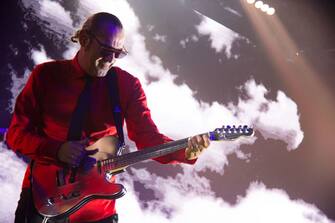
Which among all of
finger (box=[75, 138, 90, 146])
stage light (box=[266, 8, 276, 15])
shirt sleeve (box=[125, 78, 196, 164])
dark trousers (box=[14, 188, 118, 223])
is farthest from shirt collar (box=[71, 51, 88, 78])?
stage light (box=[266, 8, 276, 15])

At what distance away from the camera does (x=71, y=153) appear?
7.85ft

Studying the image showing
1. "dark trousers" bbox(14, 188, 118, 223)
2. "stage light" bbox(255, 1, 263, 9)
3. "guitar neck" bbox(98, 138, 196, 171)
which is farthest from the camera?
"stage light" bbox(255, 1, 263, 9)

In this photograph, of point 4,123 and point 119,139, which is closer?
point 119,139

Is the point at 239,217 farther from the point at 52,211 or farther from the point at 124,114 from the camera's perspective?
the point at 52,211

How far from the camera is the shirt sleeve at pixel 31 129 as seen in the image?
2.43 meters

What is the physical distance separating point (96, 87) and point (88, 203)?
83 centimetres

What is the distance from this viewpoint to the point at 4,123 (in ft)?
11.1

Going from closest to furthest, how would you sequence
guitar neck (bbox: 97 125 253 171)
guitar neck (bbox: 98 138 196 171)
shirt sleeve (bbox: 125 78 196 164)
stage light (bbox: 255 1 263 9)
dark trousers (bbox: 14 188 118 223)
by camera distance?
1. dark trousers (bbox: 14 188 118 223)
2. guitar neck (bbox: 97 125 253 171)
3. guitar neck (bbox: 98 138 196 171)
4. shirt sleeve (bbox: 125 78 196 164)
5. stage light (bbox: 255 1 263 9)

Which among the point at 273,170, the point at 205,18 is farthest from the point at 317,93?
the point at 205,18

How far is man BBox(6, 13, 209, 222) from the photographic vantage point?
96.5 inches

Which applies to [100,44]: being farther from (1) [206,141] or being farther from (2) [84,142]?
(1) [206,141]

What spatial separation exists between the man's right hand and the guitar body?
7 centimetres

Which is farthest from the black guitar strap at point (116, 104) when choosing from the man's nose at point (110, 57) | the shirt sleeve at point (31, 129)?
the shirt sleeve at point (31, 129)

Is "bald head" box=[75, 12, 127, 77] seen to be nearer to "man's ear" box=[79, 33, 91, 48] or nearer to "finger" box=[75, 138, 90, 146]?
"man's ear" box=[79, 33, 91, 48]
